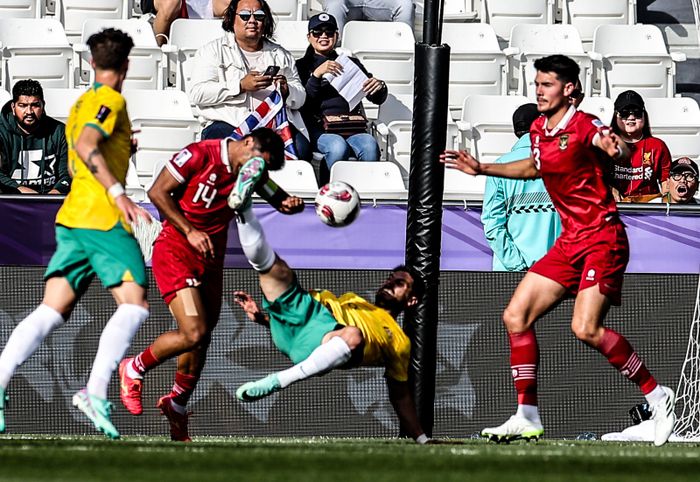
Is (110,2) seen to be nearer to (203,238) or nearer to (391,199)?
(391,199)

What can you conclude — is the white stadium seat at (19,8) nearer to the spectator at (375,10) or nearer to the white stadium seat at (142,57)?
the white stadium seat at (142,57)

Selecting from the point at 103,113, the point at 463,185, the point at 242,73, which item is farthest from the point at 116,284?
the point at 463,185

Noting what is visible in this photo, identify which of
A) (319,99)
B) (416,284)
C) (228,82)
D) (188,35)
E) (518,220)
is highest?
(188,35)

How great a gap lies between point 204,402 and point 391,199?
2042 millimetres

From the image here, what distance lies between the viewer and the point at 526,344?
8.71 meters

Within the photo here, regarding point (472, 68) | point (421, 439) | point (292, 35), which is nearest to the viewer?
point (421, 439)

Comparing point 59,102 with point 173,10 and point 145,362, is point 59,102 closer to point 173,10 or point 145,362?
point 173,10

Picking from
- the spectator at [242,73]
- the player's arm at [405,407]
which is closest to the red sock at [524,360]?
the player's arm at [405,407]

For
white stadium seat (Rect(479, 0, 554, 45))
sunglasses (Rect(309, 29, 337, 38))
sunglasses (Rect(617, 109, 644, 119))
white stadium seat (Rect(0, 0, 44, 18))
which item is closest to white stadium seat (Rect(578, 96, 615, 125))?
sunglasses (Rect(617, 109, 644, 119))

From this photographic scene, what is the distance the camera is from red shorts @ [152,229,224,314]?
894cm

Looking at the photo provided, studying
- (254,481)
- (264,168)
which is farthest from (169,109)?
(254,481)

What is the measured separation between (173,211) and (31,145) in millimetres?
3023

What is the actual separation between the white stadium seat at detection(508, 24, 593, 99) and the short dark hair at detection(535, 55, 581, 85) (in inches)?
224

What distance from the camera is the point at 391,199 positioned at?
10812 mm
